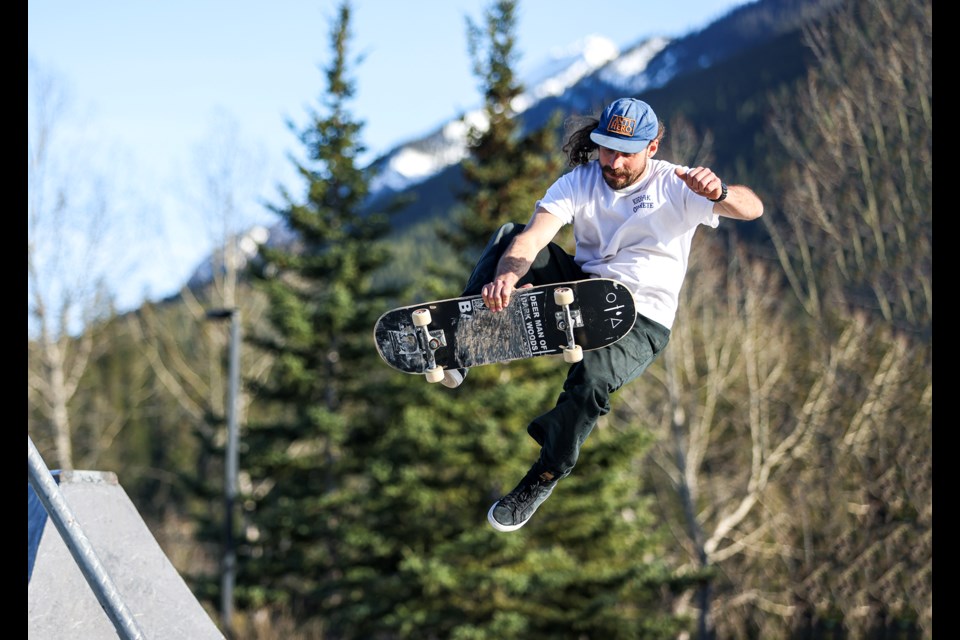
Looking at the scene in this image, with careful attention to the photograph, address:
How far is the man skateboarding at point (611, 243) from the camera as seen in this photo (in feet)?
16.1

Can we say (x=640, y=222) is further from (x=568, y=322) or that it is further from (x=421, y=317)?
(x=421, y=317)

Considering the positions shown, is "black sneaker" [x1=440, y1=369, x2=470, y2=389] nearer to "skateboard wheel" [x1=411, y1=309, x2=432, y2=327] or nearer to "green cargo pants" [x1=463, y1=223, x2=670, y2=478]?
"skateboard wheel" [x1=411, y1=309, x2=432, y2=327]

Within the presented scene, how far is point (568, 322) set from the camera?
506 centimetres

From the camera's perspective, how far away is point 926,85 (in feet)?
68.5

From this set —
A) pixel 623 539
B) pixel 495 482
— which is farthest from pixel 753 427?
pixel 495 482

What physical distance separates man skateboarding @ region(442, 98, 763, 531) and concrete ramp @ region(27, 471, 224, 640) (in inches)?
66.9

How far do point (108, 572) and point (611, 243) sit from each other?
2.99 metres

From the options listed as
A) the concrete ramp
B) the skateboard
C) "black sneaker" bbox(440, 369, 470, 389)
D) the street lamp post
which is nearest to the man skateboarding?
the skateboard

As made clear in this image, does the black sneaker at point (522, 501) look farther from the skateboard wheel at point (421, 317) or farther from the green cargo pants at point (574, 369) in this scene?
the skateboard wheel at point (421, 317)

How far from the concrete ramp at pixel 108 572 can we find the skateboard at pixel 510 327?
165cm

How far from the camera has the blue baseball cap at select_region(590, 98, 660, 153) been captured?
16.0 ft

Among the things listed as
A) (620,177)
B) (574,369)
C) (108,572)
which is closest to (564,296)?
(574,369)

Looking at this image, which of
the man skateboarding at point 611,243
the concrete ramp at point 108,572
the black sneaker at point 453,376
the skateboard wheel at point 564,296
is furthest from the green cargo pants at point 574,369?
the concrete ramp at point 108,572

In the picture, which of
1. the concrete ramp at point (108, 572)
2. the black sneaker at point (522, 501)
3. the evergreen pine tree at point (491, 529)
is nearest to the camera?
the concrete ramp at point (108, 572)
